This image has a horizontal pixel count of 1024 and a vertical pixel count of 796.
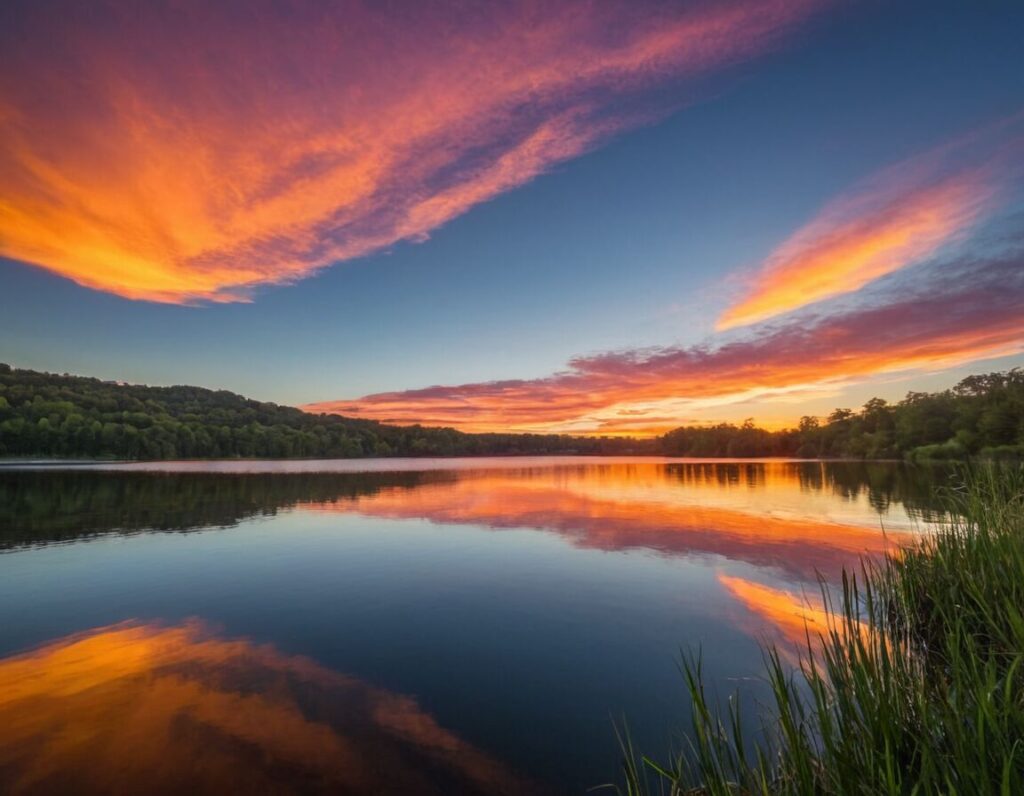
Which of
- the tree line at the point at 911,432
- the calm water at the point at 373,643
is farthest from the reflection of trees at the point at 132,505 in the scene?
the tree line at the point at 911,432

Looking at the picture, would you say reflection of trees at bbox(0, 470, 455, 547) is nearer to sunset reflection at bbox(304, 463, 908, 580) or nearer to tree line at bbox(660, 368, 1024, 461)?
Result: sunset reflection at bbox(304, 463, 908, 580)

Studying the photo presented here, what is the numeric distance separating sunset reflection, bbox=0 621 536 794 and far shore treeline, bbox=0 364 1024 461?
275 feet

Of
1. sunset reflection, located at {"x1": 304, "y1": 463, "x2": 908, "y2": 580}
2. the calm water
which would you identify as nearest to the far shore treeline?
sunset reflection, located at {"x1": 304, "y1": 463, "x2": 908, "y2": 580}

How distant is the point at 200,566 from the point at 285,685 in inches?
419

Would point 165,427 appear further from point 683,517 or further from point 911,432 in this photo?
point 911,432

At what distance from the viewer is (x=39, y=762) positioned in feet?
20.9

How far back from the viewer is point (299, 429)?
15575cm

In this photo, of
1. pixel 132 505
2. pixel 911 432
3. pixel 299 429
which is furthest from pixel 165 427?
pixel 911 432

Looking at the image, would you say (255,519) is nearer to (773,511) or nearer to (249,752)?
(249,752)

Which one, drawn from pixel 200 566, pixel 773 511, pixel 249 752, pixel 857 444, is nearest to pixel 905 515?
pixel 773 511

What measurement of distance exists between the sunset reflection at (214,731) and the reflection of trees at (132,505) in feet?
54.6

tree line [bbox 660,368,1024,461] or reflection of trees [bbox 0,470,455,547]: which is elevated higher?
tree line [bbox 660,368,1024,461]

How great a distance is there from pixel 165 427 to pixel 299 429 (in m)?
39.6

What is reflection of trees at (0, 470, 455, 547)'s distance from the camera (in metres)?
23.3
